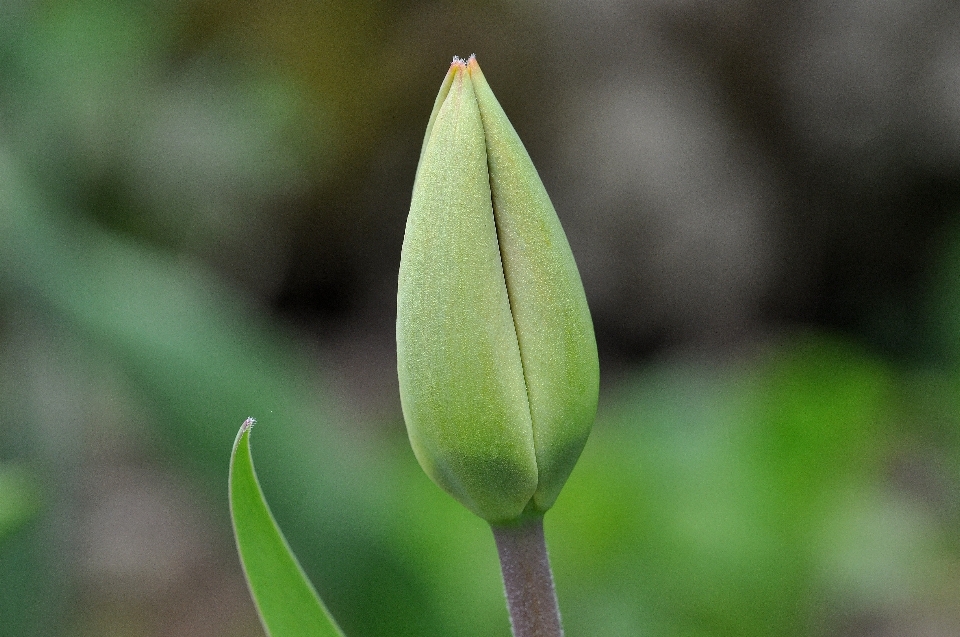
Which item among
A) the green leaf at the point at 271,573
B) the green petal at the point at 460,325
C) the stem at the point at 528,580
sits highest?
the green petal at the point at 460,325

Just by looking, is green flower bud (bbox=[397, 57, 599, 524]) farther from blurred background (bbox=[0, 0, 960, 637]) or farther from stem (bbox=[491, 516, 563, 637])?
blurred background (bbox=[0, 0, 960, 637])

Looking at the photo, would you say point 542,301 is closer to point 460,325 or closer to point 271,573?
point 460,325

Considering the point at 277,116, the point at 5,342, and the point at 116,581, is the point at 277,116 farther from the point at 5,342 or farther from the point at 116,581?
the point at 116,581

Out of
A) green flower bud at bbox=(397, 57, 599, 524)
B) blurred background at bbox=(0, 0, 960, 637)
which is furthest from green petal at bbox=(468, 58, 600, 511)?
blurred background at bbox=(0, 0, 960, 637)

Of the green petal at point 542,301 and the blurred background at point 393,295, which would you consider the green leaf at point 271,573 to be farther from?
the blurred background at point 393,295

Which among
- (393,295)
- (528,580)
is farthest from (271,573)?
(393,295)

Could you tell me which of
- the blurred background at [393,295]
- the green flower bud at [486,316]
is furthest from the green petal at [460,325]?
the blurred background at [393,295]
